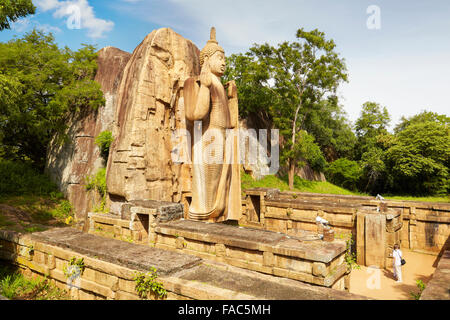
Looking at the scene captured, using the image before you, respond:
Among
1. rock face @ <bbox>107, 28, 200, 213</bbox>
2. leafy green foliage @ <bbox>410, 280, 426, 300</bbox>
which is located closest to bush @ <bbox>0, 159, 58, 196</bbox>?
rock face @ <bbox>107, 28, 200, 213</bbox>

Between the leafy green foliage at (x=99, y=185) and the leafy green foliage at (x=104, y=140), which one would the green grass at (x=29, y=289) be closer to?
the leafy green foliage at (x=99, y=185)

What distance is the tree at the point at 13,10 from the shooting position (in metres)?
8.98

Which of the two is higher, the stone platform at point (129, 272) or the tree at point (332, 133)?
the tree at point (332, 133)

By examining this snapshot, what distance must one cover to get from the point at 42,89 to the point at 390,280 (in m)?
15.5

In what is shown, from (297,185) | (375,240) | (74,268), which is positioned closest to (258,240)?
(74,268)

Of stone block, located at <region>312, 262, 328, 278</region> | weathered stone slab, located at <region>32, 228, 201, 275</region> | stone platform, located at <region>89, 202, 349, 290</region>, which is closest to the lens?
weathered stone slab, located at <region>32, 228, 201, 275</region>

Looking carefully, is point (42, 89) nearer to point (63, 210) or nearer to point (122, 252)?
point (63, 210)

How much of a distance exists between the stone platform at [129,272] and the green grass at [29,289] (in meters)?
0.14

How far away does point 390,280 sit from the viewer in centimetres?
754

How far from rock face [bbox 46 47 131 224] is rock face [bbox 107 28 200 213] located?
2.84 meters

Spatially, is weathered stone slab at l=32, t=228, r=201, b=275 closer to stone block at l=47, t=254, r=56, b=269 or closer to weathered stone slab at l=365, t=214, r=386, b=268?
stone block at l=47, t=254, r=56, b=269

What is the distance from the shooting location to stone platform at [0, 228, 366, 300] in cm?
360

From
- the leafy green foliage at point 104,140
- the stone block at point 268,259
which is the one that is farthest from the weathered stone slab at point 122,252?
the leafy green foliage at point 104,140
